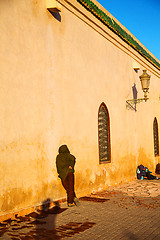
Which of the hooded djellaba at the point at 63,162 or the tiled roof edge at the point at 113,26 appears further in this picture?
the tiled roof edge at the point at 113,26

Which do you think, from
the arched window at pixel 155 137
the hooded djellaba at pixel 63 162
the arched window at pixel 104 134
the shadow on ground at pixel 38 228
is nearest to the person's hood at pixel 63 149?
the hooded djellaba at pixel 63 162

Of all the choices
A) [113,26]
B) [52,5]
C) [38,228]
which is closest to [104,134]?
[113,26]

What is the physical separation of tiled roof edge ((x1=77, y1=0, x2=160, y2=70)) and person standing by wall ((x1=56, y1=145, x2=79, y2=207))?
4.43 meters

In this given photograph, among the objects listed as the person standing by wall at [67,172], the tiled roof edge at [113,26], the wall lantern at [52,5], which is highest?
the tiled roof edge at [113,26]

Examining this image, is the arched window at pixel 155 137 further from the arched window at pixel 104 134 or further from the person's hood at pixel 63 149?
the person's hood at pixel 63 149

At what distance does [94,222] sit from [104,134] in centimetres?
489

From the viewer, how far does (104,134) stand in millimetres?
10438

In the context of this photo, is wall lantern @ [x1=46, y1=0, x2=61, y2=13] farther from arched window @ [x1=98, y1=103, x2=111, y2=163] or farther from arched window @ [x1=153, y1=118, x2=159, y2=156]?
arched window @ [x1=153, y1=118, x2=159, y2=156]

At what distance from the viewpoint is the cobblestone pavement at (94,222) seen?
498cm

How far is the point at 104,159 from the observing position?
10352 mm

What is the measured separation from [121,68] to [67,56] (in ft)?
13.5

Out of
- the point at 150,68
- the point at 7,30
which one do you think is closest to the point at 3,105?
the point at 7,30

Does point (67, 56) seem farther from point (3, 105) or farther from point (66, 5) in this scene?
point (3, 105)

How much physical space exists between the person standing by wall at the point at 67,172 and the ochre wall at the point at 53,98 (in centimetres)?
18
